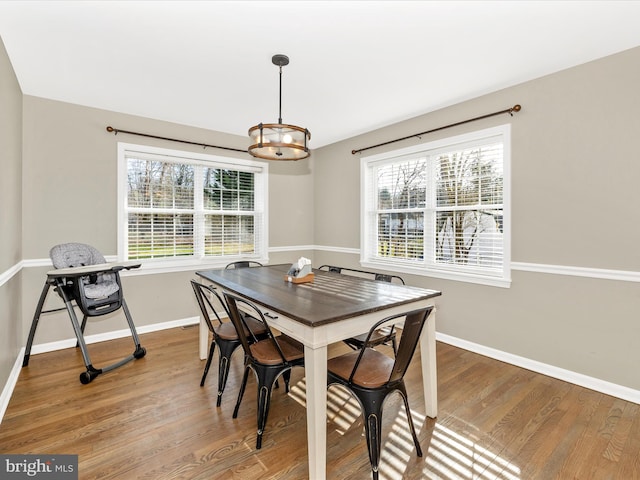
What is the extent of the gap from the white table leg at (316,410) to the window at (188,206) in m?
3.17

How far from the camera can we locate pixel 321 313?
1741 mm

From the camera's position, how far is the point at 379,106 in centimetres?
357

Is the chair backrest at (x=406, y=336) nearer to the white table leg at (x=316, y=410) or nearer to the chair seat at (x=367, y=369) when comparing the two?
the chair seat at (x=367, y=369)

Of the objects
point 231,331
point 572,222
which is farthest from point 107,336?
point 572,222

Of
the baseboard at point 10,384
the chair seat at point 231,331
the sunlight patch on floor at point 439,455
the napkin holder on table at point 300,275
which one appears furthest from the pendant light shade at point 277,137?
the baseboard at point 10,384

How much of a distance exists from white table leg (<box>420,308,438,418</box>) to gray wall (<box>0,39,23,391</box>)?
2956 millimetres

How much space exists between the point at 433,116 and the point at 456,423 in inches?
121

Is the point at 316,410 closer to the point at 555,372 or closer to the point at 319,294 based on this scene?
the point at 319,294

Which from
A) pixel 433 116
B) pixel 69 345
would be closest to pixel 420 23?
pixel 433 116

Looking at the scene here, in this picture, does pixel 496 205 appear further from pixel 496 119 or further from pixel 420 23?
pixel 420 23

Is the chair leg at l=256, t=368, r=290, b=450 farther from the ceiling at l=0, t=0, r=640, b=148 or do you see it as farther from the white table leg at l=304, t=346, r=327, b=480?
the ceiling at l=0, t=0, r=640, b=148

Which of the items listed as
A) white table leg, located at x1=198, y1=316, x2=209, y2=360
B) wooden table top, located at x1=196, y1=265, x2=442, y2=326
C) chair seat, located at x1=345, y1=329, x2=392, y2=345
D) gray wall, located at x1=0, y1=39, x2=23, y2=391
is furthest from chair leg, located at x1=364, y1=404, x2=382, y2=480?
gray wall, located at x1=0, y1=39, x2=23, y2=391

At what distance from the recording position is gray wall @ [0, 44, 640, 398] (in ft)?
8.11

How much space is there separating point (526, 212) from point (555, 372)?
1.42m
